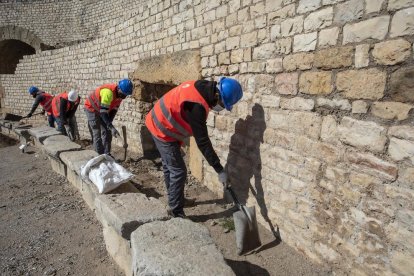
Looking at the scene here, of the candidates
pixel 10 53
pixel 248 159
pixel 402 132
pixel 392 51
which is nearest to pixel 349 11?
pixel 392 51

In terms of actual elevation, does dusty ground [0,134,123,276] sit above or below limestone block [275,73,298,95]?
below

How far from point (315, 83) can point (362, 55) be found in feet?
1.43

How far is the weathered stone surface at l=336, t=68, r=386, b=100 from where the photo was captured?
6.22ft

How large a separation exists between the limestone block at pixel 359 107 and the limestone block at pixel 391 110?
6cm

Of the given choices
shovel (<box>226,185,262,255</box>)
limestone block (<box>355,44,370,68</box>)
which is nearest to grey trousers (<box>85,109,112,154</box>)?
shovel (<box>226,185,262,255</box>)

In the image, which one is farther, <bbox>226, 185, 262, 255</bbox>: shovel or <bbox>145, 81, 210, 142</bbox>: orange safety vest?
<bbox>145, 81, 210, 142</bbox>: orange safety vest

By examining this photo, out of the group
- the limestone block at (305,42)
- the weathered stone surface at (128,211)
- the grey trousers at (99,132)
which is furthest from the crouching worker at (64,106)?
the limestone block at (305,42)

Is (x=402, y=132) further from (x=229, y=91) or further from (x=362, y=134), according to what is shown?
(x=229, y=91)

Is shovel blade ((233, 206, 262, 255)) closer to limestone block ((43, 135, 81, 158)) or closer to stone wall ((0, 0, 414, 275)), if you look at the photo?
stone wall ((0, 0, 414, 275))

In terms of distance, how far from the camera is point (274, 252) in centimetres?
283

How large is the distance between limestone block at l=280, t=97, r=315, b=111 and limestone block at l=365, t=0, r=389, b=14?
759 millimetres

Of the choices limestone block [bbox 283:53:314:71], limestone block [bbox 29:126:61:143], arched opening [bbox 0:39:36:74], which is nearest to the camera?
limestone block [bbox 283:53:314:71]

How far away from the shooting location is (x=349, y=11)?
2016 millimetres

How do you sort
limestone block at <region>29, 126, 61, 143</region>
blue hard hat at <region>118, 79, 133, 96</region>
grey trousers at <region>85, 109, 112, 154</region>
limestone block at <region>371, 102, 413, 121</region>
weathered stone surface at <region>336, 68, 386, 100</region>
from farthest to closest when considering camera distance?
limestone block at <region>29, 126, 61, 143</region> < grey trousers at <region>85, 109, 112, 154</region> < blue hard hat at <region>118, 79, 133, 96</region> < weathered stone surface at <region>336, 68, 386, 100</region> < limestone block at <region>371, 102, 413, 121</region>
